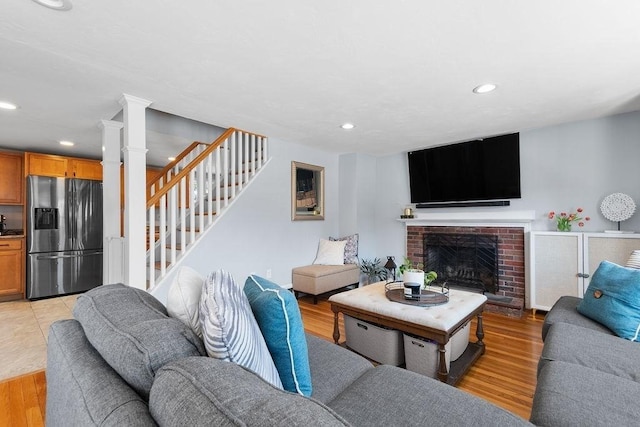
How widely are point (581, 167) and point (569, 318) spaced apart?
233cm

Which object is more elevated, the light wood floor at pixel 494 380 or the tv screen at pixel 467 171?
the tv screen at pixel 467 171

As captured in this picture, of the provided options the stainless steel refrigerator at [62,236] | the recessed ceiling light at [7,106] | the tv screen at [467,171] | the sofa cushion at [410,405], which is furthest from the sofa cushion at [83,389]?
the tv screen at [467,171]

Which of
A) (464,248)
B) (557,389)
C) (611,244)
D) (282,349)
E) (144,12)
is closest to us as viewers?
(282,349)

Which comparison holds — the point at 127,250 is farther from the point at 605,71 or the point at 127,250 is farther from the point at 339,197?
the point at 605,71

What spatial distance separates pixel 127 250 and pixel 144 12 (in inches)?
71.7

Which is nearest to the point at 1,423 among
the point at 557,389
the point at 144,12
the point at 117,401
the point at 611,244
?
the point at 117,401

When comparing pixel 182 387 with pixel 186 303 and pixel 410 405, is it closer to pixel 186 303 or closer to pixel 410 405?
pixel 186 303

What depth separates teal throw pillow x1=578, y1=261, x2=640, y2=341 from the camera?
1729 mm

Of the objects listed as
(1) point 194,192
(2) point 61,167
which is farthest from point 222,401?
(2) point 61,167

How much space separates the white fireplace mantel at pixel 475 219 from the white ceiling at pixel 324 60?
1.13 metres

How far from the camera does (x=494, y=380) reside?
2.12 meters

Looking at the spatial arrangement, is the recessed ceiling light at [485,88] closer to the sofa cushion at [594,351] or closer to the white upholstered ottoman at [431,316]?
the white upholstered ottoman at [431,316]

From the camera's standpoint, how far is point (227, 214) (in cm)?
362

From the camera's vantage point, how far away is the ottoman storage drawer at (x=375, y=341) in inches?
87.8
